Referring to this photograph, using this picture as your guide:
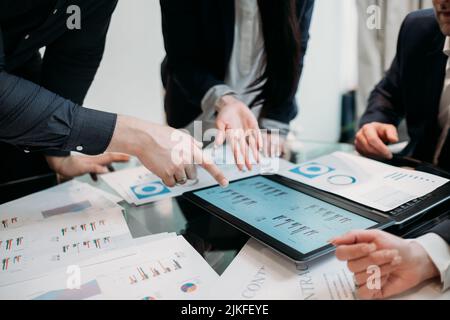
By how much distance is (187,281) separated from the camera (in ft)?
1.68

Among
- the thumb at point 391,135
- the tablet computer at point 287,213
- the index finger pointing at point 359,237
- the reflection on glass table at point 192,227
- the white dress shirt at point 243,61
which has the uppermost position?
the white dress shirt at point 243,61

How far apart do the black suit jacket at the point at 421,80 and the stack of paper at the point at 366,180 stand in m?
0.18

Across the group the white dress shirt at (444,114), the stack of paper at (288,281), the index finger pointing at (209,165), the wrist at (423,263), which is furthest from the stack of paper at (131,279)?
the white dress shirt at (444,114)

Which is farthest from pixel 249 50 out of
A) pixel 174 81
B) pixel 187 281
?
pixel 187 281

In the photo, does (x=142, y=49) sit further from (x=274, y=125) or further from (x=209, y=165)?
(x=274, y=125)

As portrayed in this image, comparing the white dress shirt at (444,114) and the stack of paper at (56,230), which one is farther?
the white dress shirt at (444,114)

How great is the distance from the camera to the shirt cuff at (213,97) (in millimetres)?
905

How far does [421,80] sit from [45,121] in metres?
0.80

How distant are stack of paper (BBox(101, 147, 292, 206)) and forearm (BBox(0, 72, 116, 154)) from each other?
172 millimetres

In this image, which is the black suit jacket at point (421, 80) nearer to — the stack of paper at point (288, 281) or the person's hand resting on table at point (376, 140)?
the person's hand resting on table at point (376, 140)

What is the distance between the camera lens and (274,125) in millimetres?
1030

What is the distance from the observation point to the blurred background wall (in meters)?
0.72

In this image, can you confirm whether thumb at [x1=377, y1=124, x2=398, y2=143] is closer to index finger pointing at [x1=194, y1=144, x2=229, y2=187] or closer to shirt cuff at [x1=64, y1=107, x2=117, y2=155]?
index finger pointing at [x1=194, y1=144, x2=229, y2=187]
